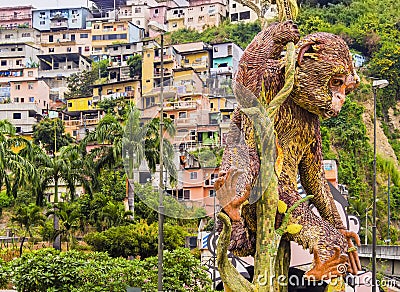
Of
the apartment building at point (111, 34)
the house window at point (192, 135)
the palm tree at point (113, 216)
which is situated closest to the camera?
the house window at point (192, 135)

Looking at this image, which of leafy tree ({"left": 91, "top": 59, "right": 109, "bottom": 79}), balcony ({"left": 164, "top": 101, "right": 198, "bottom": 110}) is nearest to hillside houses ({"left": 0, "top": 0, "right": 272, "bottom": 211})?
leafy tree ({"left": 91, "top": 59, "right": 109, "bottom": 79})

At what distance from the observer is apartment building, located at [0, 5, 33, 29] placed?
82.2m

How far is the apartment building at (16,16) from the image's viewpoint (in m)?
82.2

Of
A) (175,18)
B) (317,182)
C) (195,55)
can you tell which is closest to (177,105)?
(317,182)

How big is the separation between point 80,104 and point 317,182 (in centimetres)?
5064

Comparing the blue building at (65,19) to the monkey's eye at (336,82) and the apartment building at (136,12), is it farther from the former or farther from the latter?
the monkey's eye at (336,82)

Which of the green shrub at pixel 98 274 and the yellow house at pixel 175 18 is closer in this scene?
the green shrub at pixel 98 274

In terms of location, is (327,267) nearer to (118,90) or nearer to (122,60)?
(118,90)

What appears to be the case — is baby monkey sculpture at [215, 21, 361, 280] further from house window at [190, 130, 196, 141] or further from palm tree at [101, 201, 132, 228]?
palm tree at [101, 201, 132, 228]

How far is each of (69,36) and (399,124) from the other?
32.2 meters

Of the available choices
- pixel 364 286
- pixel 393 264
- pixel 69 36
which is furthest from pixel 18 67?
pixel 364 286

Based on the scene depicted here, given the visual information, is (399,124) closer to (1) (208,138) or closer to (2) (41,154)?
(2) (41,154)

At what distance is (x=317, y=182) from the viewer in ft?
38.8

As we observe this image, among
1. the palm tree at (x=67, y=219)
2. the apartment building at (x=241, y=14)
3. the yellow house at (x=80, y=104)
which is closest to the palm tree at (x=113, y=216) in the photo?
the palm tree at (x=67, y=219)
